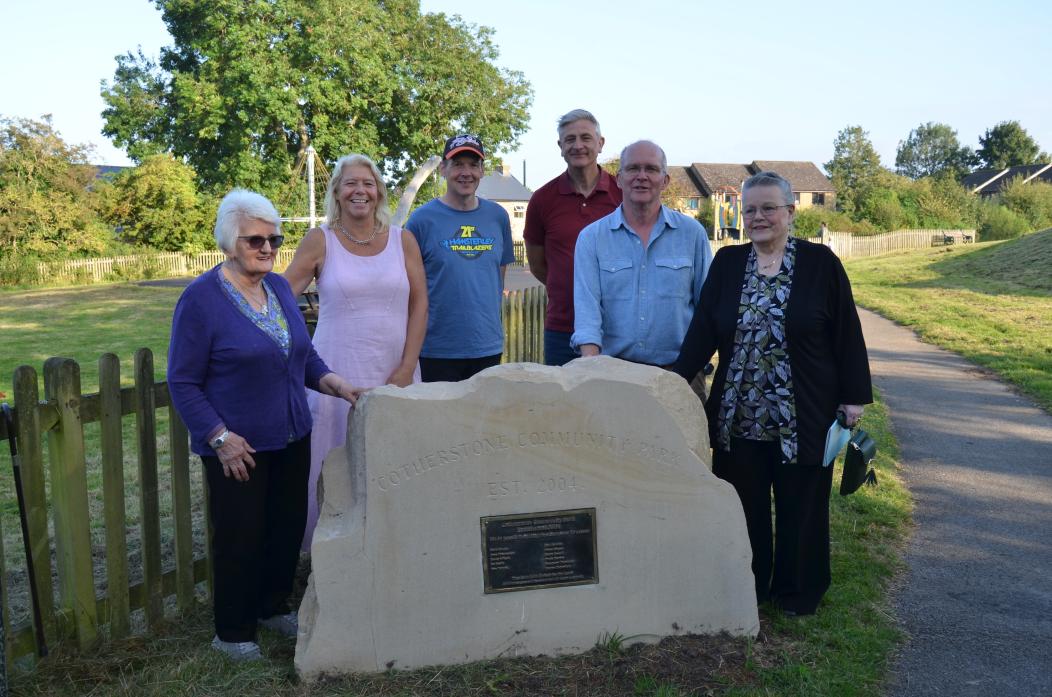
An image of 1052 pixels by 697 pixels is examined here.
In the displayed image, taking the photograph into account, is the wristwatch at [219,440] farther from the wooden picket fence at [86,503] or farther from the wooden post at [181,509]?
the wooden post at [181,509]

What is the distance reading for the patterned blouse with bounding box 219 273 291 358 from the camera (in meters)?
3.49

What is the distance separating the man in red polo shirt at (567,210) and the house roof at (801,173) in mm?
68942

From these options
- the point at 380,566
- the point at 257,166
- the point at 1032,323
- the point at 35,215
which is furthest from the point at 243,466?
the point at 35,215

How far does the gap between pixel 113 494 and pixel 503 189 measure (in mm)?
64291

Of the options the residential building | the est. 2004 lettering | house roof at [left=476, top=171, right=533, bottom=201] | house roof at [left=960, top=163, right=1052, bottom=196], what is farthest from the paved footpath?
house roof at [left=960, top=163, right=1052, bottom=196]

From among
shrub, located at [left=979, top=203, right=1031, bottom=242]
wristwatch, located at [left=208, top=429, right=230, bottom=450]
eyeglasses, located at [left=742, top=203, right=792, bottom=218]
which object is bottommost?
wristwatch, located at [left=208, top=429, right=230, bottom=450]

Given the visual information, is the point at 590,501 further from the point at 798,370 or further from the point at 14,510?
the point at 14,510

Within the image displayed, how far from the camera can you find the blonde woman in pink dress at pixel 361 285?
13.2 ft

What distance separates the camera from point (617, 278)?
4227mm

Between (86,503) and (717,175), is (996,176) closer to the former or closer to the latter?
(717,175)

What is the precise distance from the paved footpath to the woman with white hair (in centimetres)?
260

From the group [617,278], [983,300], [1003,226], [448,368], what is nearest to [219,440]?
[448,368]

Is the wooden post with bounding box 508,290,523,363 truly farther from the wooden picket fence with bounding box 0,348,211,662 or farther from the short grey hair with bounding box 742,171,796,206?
the short grey hair with bounding box 742,171,796,206

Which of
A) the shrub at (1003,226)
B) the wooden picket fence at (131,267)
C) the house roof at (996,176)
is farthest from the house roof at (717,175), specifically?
the wooden picket fence at (131,267)
